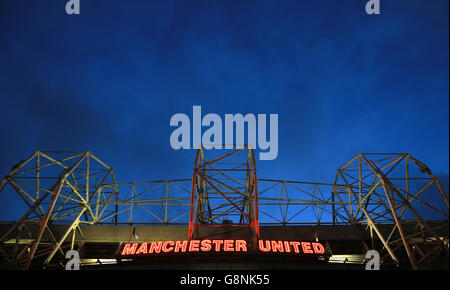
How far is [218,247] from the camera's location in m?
27.3

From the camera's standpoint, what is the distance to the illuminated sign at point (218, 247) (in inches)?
1069

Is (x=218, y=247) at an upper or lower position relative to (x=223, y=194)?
lower

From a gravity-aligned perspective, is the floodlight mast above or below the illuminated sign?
above

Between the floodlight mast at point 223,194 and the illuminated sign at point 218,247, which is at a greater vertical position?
the floodlight mast at point 223,194

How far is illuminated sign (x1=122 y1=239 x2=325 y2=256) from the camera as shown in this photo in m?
27.1

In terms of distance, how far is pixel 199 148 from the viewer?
33.1 metres
